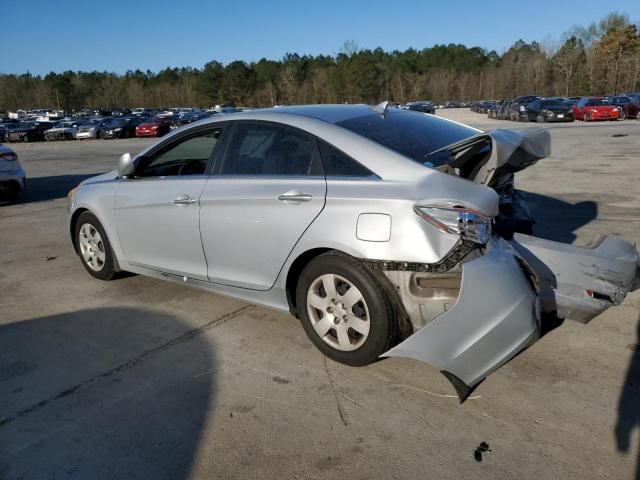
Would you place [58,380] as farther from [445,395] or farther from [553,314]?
[553,314]

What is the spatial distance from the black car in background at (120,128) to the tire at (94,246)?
3491 centimetres

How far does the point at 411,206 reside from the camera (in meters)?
3.07

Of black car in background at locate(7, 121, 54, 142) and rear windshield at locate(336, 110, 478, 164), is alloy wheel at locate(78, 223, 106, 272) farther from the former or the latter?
black car in background at locate(7, 121, 54, 142)

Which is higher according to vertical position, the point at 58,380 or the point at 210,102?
the point at 210,102

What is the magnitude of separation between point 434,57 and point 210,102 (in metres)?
47.3

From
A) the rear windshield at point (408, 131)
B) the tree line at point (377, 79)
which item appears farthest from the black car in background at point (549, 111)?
the tree line at point (377, 79)

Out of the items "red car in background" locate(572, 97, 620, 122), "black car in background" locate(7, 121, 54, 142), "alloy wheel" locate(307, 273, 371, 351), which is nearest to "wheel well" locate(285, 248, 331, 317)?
"alloy wheel" locate(307, 273, 371, 351)

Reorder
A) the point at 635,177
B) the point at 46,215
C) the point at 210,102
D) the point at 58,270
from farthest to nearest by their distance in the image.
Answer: the point at 210,102 < the point at 635,177 < the point at 46,215 < the point at 58,270

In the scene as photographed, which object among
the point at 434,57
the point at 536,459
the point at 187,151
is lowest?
the point at 536,459

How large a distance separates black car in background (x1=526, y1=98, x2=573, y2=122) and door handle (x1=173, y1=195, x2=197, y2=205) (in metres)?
33.4

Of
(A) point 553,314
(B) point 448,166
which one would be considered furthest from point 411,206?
(A) point 553,314

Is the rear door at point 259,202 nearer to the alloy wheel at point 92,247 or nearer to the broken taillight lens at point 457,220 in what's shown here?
the broken taillight lens at point 457,220

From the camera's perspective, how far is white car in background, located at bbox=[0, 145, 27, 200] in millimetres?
9508

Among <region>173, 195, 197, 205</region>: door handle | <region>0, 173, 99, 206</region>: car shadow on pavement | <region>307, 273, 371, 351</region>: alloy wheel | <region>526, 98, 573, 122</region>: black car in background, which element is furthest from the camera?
<region>526, 98, 573, 122</region>: black car in background
